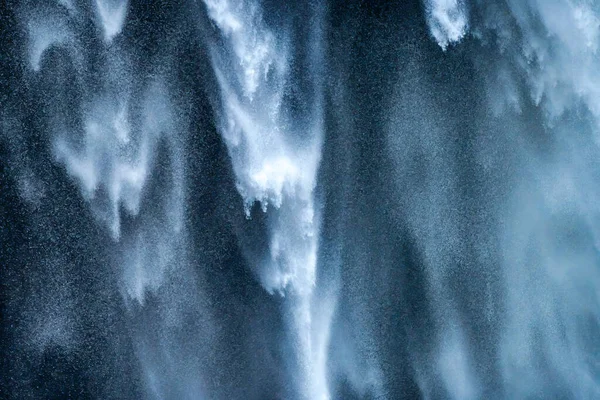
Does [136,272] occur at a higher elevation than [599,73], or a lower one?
lower

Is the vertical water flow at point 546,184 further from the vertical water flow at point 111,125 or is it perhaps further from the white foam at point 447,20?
the vertical water flow at point 111,125

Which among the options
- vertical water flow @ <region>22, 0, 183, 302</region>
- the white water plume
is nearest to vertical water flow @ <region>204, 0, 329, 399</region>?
the white water plume

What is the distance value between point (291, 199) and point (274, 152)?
487 mm

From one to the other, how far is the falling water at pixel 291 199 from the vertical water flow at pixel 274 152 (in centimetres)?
2

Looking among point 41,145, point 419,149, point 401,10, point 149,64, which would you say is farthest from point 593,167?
point 41,145

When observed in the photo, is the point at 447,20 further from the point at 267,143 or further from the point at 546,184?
the point at 267,143

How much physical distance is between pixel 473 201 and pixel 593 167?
176cm

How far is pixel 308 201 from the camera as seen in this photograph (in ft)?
22.5

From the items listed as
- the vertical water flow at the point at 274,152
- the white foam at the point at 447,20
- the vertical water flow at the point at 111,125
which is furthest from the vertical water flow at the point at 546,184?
the vertical water flow at the point at 111,125

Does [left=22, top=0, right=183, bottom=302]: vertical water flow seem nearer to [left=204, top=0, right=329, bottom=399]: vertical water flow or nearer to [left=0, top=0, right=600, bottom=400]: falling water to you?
[left=0, top=0, right=600, bottom=400]: falling water

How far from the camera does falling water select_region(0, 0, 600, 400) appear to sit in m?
6.22

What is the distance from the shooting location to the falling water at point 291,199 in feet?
20.4

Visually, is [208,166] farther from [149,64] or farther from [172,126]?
[149,64]

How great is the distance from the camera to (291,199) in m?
6.80
